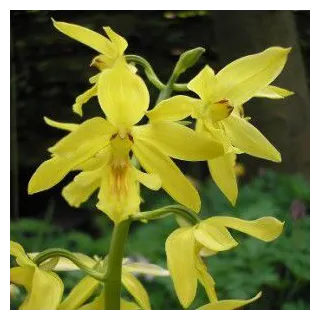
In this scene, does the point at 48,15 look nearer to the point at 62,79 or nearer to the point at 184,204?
the point at 62,79

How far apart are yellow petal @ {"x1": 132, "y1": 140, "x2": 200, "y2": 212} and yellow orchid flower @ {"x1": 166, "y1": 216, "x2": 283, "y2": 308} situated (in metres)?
0.06

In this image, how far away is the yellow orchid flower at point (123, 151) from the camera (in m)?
0.82

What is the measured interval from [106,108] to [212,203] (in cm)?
148

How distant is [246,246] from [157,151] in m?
1.12

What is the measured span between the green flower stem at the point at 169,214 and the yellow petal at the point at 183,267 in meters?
0.03

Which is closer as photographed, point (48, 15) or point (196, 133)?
point (196, 133)

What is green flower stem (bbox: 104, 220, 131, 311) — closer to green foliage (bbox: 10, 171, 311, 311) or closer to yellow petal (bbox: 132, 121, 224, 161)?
yellow petal (bbox: 132, 121, 224, 161)

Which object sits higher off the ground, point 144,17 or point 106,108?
point 144,17

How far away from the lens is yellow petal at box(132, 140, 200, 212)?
87cm

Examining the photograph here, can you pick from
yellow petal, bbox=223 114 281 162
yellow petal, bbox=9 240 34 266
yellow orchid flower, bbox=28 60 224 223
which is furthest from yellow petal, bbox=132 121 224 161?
yellow petal, bbox=9 240 34 266

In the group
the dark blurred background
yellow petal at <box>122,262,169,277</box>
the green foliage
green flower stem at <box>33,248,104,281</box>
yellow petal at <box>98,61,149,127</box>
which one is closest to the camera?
yellow petal at <box>98,61,149,127</box>

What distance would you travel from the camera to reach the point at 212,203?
90.0 inches
